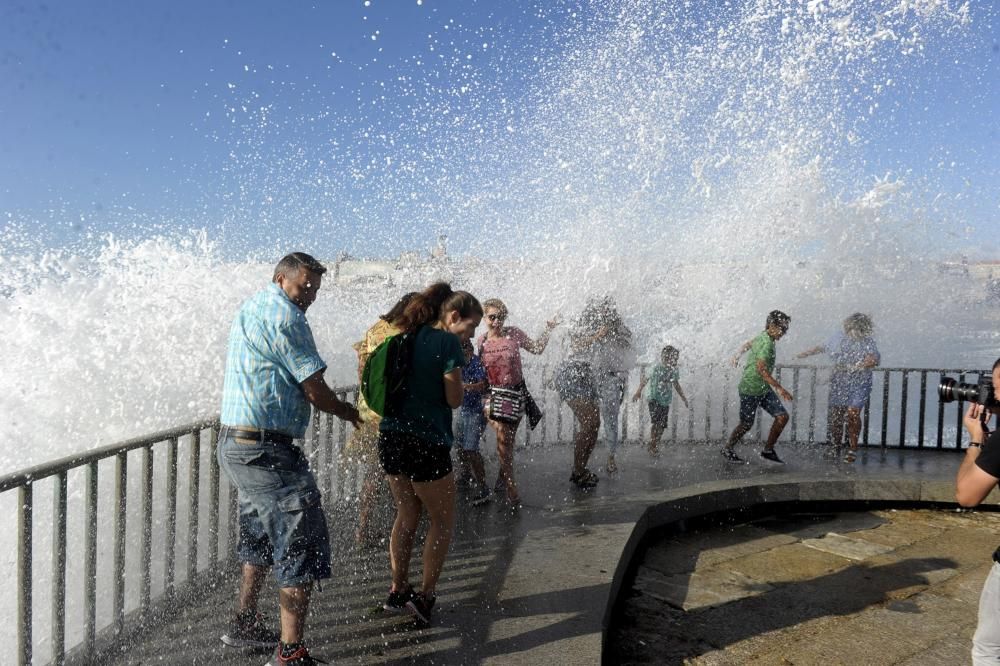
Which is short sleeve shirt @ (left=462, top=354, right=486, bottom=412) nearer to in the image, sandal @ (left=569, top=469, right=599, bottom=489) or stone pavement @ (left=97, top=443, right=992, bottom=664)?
stone pavement @ (left=97, top=443, right=992, bottom=664)

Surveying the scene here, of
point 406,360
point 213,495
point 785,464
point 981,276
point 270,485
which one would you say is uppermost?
point 981,276

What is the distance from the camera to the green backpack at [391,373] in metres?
3.46

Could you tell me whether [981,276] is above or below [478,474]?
above

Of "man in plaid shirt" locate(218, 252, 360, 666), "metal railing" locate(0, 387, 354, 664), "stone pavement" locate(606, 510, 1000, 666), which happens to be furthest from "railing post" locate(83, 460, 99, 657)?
"stone pavement" locate(606, 510, 1000, 666)

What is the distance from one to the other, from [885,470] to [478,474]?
15.5 feet

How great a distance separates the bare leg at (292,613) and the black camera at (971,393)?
290cm

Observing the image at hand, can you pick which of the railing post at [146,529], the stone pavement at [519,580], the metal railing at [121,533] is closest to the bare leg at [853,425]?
the stone pavement at [519,580]

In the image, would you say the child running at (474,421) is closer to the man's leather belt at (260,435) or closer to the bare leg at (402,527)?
the bare leg at (402,527)

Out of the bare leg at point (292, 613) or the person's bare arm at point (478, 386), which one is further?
the person's bare arm at point (478, 386)

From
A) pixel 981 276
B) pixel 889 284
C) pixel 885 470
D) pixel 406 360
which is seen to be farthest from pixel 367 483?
pixel 981 276

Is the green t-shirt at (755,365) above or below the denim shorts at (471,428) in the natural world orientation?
above

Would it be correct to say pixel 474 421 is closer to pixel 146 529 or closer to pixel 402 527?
pixel 402 527

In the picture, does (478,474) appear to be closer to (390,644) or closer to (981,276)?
(390,644)

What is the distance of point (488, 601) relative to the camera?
12.5ft
